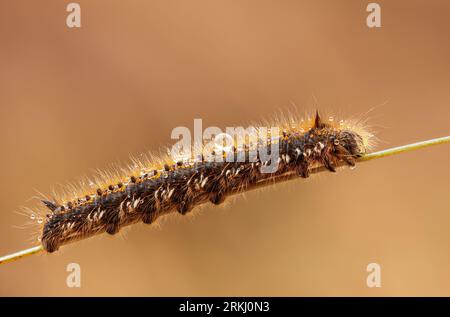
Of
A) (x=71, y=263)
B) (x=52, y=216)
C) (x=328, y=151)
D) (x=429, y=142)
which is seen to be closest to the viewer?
(x=429, y=142)

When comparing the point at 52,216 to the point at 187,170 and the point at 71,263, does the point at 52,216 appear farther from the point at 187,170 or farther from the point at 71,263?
the point at 71,263

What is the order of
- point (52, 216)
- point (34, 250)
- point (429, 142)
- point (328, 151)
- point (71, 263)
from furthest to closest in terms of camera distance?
point (71, 263)
point (52, 216)
point (328, 151)
point (34, 250)
point (429, 142)

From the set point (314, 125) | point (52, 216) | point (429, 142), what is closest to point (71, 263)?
point (52, 216)

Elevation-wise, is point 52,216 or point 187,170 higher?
point 187,170

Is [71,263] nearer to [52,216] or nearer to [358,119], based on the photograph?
[52,216]

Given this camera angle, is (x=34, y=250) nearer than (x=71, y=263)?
Yes

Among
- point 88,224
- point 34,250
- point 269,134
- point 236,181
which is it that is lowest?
point 34,250
